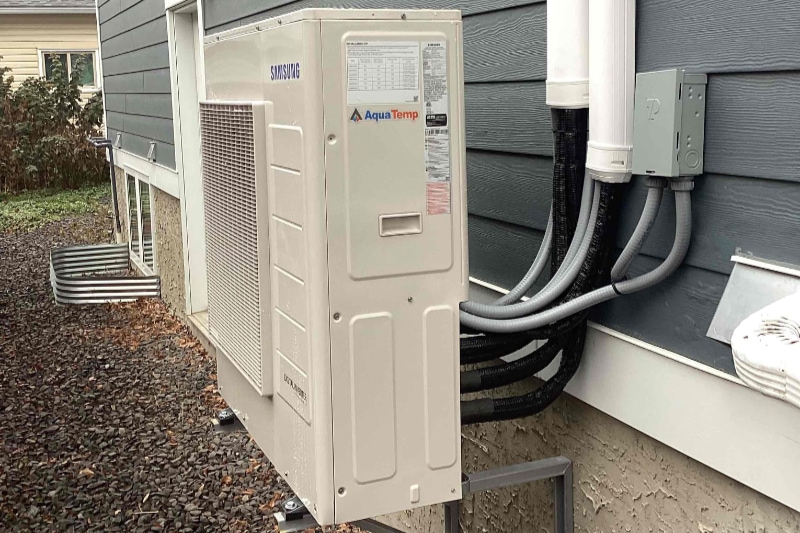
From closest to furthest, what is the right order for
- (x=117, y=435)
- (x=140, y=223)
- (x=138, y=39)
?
(x=117, y=435)
(x=138, y=39)
(x=140, y=223)

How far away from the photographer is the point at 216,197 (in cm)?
246

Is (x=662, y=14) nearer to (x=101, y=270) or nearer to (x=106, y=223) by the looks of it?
(x=101, y=270)

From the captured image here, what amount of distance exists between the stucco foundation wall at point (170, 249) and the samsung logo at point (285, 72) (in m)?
5.45

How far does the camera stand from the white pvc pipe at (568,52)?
213cm

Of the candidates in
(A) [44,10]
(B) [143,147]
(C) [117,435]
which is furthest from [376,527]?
(A) [44,10]

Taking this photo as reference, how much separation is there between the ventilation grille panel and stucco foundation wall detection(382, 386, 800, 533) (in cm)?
89

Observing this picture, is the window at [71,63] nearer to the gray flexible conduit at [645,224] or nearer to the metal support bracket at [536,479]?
the metal support bracket at [536,479]

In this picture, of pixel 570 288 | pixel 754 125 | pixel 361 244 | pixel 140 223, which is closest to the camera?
pixel 754 125

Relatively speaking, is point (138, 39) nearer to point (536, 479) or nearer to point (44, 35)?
point (536, 479)

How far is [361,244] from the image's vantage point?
1896mm

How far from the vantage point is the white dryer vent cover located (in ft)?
4.88

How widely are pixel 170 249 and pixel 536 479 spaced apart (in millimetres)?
6143

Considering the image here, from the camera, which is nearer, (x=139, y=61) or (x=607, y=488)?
(x=607, y=488)

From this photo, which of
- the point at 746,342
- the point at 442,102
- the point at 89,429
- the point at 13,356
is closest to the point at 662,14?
the point at 442,102
